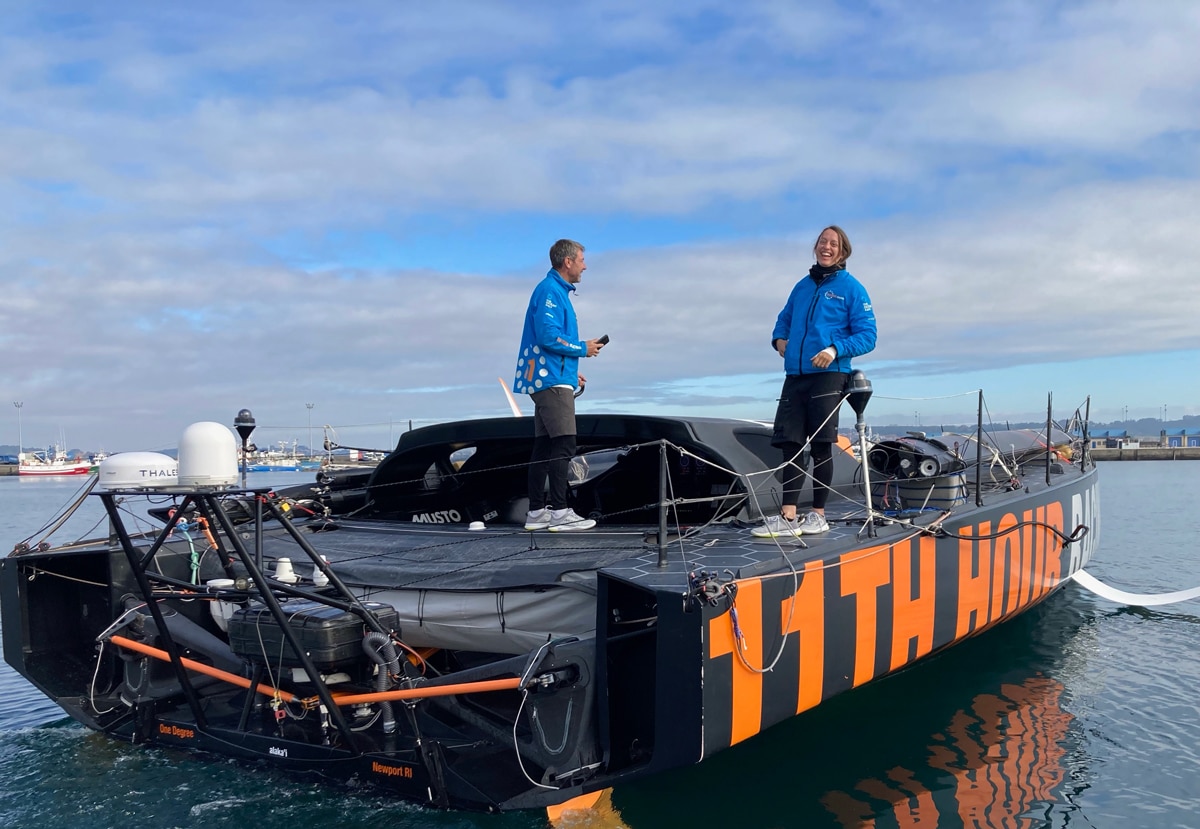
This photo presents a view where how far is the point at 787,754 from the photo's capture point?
511 centimetres

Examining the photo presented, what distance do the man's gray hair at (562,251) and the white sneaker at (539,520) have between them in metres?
1.43

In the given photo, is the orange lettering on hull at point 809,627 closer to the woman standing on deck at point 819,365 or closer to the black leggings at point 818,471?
the woman standing on deck at point 819,365

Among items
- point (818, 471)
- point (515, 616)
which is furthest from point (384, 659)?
point (818, 471)

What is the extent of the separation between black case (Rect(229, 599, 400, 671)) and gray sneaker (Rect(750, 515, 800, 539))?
1901 mm

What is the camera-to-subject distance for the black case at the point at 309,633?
13.5 feet

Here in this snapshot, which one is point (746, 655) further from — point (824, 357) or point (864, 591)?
point (824, 357)

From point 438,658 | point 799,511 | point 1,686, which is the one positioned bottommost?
point 1,686

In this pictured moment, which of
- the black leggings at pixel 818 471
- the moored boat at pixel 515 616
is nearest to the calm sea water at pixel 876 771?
the moored boat at pixel 515 616

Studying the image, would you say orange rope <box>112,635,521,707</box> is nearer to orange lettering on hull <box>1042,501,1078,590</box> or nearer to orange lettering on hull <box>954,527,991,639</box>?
orange lettering on hull <box>954,527,991,639</box>

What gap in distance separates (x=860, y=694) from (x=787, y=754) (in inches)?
49.7

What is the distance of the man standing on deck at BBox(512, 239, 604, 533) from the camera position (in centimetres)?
524

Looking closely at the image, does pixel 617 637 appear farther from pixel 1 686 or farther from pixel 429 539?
pixel 1 686

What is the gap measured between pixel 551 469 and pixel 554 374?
54 centimetres

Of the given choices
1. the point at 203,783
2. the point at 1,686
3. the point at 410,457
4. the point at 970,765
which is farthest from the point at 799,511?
the point at 1,686
